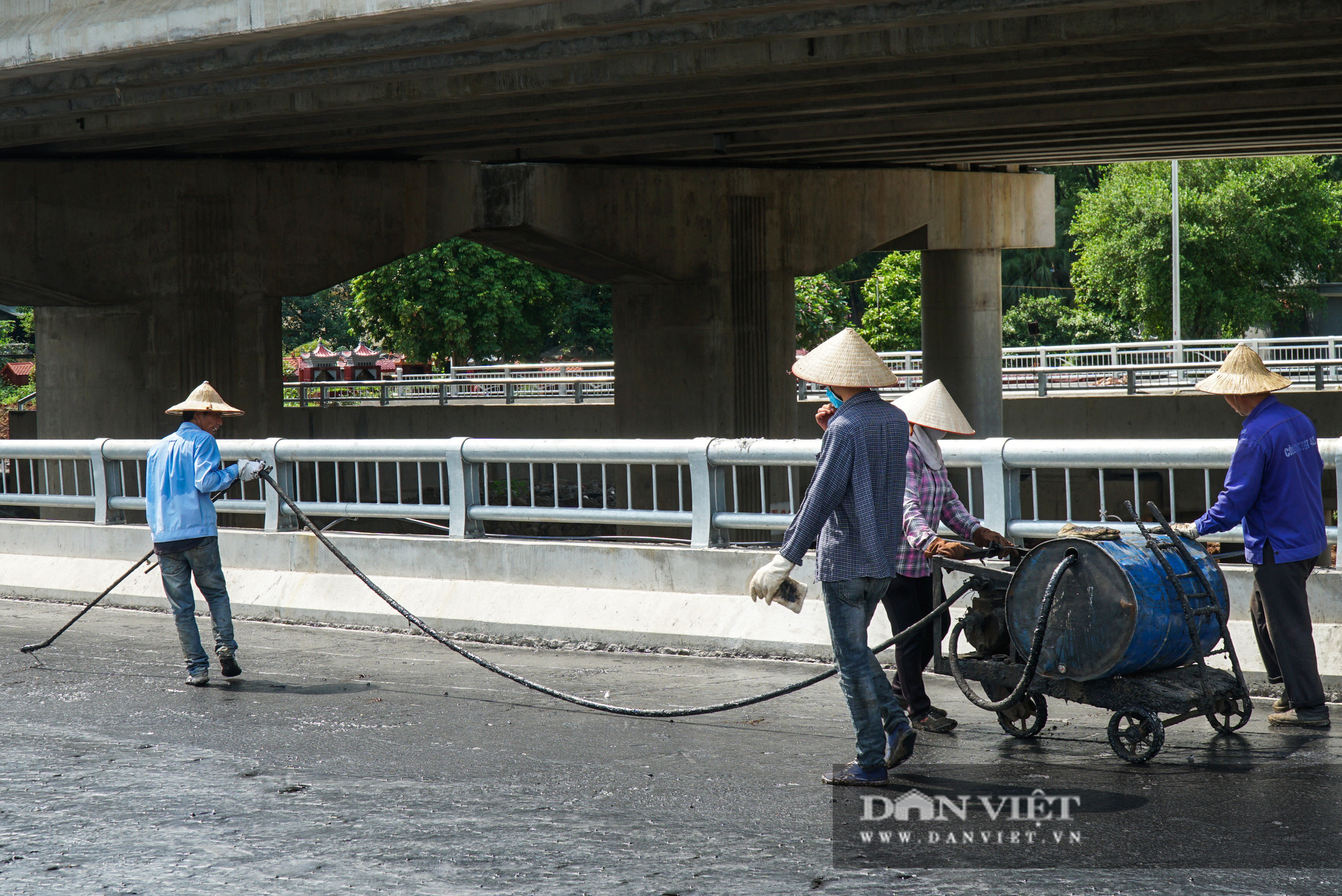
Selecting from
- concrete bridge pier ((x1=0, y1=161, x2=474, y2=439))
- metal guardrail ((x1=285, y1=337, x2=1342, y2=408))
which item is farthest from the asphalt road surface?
metal guardrail ((x1=285, y1=337, x2=1342, y2=408))

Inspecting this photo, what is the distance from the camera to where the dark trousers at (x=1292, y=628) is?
7512mm

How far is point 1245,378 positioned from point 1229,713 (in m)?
1.64

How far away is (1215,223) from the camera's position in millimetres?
50312

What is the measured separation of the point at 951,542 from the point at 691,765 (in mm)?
1603

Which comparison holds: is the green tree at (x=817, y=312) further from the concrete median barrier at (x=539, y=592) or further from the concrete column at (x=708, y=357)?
the concrete median barrier at (x=539, y=592)

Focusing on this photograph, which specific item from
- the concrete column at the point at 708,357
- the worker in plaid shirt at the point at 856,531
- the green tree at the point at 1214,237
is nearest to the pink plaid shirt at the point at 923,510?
the worker in plaid shirt at the point at 856,531

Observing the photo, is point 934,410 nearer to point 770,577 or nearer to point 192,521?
point 770,577

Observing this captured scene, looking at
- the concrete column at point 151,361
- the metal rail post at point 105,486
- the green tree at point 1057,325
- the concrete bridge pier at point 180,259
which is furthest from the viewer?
the green tree at point 1057,325

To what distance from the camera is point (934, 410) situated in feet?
25.1

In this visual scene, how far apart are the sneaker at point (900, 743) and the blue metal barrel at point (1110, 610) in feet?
2.42

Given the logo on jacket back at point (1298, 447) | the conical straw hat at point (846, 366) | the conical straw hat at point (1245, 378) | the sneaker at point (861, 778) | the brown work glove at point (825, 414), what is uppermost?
the conical straw hat at point (846, 366)

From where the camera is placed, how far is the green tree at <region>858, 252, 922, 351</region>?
54.8 m

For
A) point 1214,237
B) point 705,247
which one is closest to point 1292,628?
point 705,247

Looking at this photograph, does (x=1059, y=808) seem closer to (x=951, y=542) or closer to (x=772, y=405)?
(x=951, y=542)
